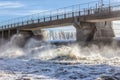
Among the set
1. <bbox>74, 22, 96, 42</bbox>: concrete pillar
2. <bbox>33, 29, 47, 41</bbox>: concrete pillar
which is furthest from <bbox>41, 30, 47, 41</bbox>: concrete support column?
<bbox>74, 22, 96, 42</bbox>: concrete pillar

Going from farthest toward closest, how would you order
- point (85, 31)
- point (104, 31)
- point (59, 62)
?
point (104, 31) → point (85, 31) → point (59, 62)

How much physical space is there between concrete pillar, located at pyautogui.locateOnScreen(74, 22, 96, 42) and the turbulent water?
192 cm

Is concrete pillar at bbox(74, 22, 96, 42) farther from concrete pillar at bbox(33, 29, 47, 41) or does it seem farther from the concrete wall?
concrete pillar at bbox(33, 29, 47, 41)

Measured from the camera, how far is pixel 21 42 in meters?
55.6

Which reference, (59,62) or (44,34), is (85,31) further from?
(44,34)

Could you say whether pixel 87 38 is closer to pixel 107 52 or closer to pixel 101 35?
pixel 101 35

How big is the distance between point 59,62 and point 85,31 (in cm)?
1441

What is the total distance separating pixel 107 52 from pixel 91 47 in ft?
9.41

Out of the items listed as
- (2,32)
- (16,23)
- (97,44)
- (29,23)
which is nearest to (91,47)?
(97,44)

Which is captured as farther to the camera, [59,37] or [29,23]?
[59,37]

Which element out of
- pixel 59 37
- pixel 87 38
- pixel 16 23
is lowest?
pixel 59 37

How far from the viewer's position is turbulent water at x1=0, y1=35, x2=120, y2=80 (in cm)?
1744

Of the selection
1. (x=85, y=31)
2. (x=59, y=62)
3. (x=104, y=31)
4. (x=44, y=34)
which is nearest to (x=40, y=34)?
(x=44, y=34)

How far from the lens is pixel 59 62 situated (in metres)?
27.4
